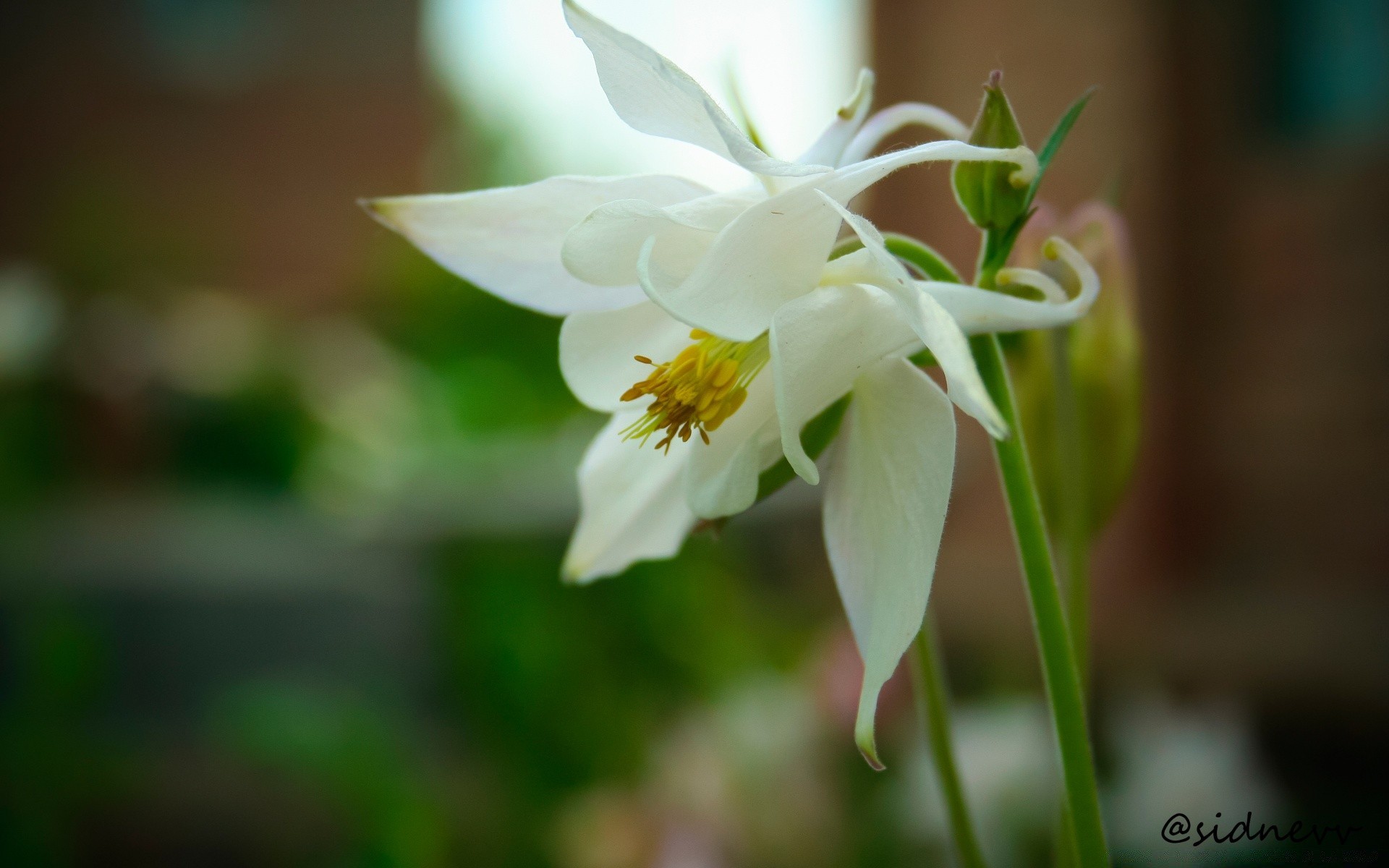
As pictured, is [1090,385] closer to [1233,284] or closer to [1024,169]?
[1024,169]

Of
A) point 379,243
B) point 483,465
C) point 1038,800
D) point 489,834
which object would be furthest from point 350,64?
point 1038,800

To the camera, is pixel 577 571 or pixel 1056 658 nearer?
pixel 1056 658

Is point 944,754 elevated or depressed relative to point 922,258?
depressed

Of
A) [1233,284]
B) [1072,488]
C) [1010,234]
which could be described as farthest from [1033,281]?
[1233,284]

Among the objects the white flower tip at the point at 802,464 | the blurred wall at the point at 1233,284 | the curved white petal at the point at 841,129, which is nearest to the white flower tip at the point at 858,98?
the curved white petal at the point at 841,129

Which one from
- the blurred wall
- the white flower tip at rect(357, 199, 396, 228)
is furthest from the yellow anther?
the blurred wall

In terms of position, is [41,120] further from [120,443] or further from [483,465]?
[483,465]

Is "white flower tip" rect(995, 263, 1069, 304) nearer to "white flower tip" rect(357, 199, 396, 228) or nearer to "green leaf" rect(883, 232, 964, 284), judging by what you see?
"green leaf" rect(883, 232, 964, 284)
